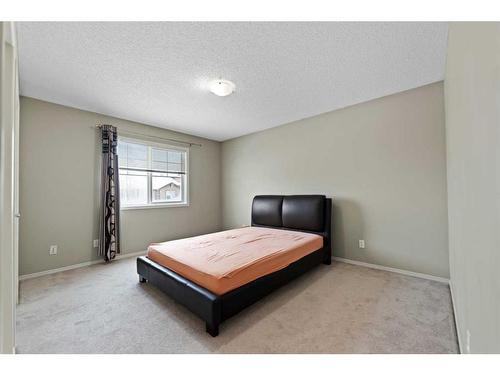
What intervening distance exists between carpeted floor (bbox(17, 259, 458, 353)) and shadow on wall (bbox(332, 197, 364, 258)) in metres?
0.65

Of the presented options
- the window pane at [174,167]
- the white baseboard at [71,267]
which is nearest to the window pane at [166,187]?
the window pane at [174,167]

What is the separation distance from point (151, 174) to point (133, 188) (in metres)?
0.42

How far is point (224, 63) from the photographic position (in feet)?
6.80

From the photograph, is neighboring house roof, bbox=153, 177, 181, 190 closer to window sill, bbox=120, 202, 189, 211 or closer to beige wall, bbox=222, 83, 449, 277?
window sill, bbox=120, 202, 189, 211

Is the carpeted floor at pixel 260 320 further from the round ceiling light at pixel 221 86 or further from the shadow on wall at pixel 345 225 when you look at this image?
the round ceiling light at pixel 221 86

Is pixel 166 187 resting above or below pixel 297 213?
above

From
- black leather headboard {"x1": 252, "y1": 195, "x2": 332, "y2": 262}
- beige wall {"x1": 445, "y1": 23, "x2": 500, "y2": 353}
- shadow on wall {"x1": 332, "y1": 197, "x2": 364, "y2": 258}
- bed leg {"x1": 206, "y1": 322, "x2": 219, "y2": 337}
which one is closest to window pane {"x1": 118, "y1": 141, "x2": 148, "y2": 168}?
black leather headboard {"x1": 252, "y1": 195, "x2": 332, "y2": 262}

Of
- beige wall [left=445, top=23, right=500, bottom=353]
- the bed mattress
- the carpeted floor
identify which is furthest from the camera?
the bed mattress

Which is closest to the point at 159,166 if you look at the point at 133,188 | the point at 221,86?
the point at 133,188

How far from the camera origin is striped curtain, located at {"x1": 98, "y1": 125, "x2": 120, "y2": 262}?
3268 mm

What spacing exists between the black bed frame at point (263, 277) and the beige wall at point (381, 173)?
1.04 feet

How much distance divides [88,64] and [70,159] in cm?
168

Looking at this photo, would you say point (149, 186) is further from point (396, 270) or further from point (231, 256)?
point (396, 270)
